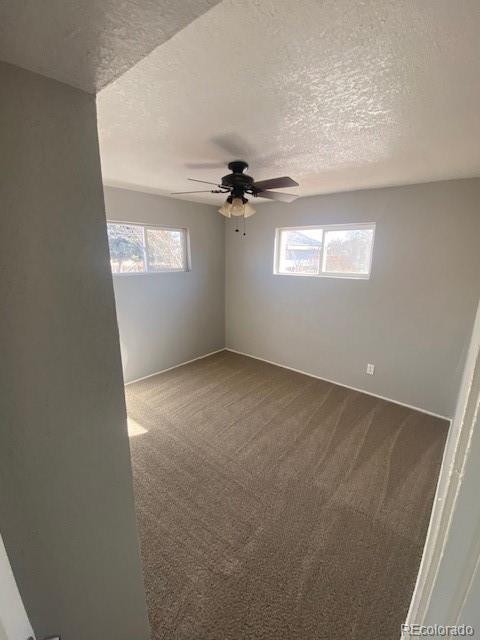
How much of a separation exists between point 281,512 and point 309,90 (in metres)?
2.39

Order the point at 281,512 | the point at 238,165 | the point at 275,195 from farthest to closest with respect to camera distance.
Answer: the point at 275,195 < the point at 238,165 < the point at 281,512

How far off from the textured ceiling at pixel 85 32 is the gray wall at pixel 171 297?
8.76 feet

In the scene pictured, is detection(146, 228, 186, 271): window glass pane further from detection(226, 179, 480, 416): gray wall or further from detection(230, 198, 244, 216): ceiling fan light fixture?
detection(230, 198, 244, 216): ceiling fan light fixture

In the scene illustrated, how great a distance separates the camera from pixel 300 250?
3.57 metres

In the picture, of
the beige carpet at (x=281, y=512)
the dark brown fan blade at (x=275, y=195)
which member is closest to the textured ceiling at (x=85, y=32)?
the dark brown fan blade at (x=275, y=195)

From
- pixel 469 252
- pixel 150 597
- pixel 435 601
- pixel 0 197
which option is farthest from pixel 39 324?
pixel 469 252

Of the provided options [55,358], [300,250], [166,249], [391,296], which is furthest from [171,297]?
[55,358]

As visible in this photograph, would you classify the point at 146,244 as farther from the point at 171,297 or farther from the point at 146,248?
the point at 171,297

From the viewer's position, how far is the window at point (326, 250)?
307 centimetres

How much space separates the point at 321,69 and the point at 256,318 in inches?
129

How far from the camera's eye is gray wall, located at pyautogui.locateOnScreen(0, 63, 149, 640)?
1.82 ft

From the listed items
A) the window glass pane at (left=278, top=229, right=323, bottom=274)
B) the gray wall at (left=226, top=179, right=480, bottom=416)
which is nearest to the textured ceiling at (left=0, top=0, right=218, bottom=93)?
the gray wall at (left=226, top=179, right=480, bottom=416)

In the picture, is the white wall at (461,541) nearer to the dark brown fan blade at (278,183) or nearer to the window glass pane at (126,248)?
the dark brown fan blade at (278,183)

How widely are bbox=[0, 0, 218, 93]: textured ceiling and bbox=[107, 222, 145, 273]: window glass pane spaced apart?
2721mm
